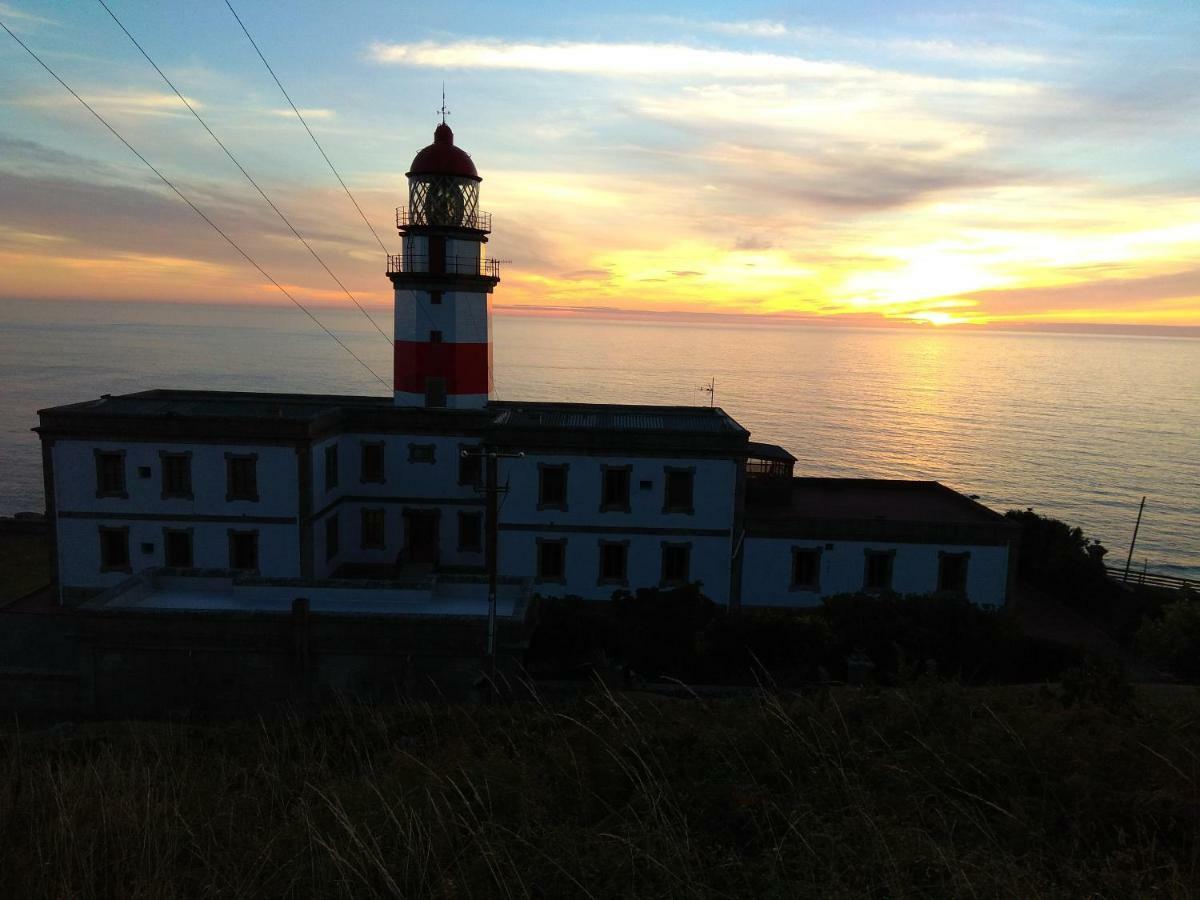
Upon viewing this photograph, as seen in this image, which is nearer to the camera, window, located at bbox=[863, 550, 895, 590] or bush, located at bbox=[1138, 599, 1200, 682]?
bush, located at bbox=[1138, 599, 1200, 682]

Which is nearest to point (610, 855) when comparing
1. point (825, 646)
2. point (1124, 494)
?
point (825, 646)

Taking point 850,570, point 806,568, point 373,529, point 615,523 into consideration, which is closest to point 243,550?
point 373,529

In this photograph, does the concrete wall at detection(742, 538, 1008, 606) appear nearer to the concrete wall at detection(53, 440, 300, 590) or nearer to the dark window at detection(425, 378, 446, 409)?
the dark window at detection(425, 378, 446, 409)

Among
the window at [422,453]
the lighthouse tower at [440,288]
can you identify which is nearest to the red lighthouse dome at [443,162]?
the lighthouse tower at [440,288]

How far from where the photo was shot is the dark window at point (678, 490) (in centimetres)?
2494

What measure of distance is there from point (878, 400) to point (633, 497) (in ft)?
407

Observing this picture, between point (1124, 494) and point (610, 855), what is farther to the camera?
point (1124, 494)

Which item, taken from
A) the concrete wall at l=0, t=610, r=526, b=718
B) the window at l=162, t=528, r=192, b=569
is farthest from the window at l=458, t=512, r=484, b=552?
the concrete wall at l=0, t=610, r=526, b=718

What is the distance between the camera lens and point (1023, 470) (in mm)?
78750

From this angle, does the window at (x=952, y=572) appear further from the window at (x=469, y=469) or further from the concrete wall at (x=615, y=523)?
the window at (x=469, y=469)

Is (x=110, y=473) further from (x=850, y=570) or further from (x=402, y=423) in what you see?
(x=850, y=570)

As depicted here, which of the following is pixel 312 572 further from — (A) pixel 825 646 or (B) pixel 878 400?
(B) pixel 878 400

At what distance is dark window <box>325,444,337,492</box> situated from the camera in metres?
27.3

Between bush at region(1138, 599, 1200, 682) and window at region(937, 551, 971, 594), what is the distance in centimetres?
506
